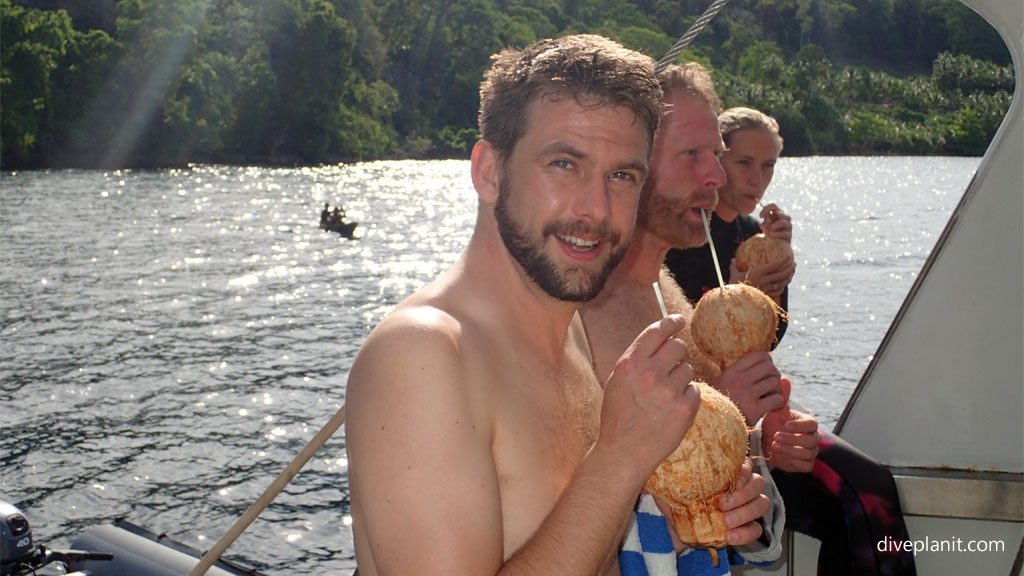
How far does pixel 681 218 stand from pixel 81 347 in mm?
21903

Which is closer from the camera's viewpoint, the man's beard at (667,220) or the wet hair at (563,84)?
the wet hair at (563,84)

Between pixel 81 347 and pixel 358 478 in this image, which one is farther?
pixel 81 347

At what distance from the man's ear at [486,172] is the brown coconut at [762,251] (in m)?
1.61

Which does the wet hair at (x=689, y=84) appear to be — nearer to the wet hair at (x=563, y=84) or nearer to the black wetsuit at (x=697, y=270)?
the black wetsuit at (x=697, y=270)

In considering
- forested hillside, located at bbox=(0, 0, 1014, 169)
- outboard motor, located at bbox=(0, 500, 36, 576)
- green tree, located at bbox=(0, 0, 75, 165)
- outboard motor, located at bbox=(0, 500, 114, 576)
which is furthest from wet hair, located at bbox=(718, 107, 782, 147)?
green tree, located at bbox=(0, 0, 75, 165)

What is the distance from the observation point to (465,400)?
170 cm

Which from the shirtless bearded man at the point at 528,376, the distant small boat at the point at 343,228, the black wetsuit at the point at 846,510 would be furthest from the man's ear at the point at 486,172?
the distant small boat at the point at 343,228

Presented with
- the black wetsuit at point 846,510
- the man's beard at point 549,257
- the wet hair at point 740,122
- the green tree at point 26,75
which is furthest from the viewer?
the green tree at point 26,75

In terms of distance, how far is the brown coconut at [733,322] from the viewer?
2.55m

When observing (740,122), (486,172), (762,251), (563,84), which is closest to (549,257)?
(486,172)

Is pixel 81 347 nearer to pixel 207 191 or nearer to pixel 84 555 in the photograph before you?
pixel 84 555

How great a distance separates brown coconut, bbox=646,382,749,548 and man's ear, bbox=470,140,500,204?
1.79 feet

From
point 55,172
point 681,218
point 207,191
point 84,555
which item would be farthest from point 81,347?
Result: point 55,172

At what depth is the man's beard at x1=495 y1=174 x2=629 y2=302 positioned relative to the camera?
→ 1.92 meters
